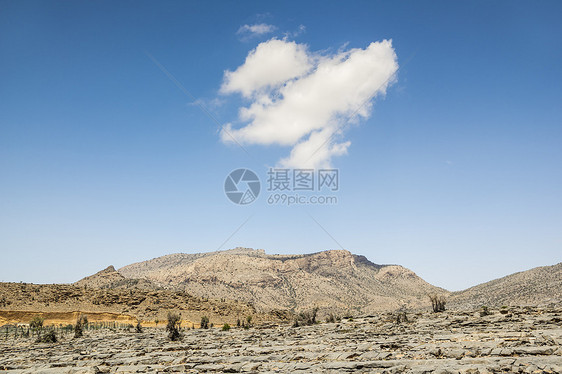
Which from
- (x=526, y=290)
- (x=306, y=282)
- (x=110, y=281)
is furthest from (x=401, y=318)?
(x=306, y=282)

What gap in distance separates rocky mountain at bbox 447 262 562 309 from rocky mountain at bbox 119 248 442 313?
111 ft

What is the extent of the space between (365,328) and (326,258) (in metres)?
149

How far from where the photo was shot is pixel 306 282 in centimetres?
14062

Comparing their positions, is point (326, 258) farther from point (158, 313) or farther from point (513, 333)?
point (513, 333)

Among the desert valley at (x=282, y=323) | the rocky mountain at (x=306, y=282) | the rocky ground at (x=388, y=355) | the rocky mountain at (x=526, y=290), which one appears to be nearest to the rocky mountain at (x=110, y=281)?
the desert valley at (x=282, y=323)

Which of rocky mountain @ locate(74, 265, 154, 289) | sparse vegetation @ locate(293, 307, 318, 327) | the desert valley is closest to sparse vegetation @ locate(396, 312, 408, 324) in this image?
the desert valley

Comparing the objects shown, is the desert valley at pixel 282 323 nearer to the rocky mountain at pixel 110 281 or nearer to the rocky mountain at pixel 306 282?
the rocky mountain at pixel 110 281

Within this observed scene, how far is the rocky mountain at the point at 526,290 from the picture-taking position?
5350 cm

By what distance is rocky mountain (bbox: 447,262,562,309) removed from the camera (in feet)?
176

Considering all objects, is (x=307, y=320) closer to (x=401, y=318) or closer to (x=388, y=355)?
(x=401, y=318)

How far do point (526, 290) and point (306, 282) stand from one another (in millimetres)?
87162

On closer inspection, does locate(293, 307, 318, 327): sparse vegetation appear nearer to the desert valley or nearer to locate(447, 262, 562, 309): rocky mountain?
the desert valley

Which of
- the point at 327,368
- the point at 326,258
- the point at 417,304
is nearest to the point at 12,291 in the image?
the point at 327,368

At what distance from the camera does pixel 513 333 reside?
15.2 m
